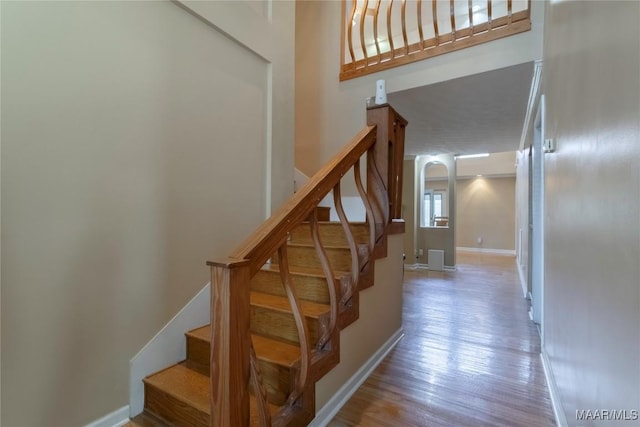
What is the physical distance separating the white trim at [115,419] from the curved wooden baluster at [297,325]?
95cm

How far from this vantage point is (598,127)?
→ 36.4 inches

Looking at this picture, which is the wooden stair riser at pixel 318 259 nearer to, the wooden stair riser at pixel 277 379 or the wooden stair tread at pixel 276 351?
Answer: the wooden stair tread at pixel 276 351

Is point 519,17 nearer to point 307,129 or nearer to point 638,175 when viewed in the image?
point 307,129

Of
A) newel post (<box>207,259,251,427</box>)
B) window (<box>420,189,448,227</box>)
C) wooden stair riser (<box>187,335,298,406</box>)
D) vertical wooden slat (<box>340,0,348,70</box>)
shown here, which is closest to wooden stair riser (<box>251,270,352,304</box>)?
wooden stair riser (<box>187,335,298,406</box>)

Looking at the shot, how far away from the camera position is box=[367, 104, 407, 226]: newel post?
2178 millimetres

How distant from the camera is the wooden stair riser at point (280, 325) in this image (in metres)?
1.62

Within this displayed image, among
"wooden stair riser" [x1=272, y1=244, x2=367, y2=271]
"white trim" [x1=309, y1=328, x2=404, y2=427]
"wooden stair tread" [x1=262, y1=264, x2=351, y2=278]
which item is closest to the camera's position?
"white trim" [x1=309, y1=328, x2=404, y2=427]

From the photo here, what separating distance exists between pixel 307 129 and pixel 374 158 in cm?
183

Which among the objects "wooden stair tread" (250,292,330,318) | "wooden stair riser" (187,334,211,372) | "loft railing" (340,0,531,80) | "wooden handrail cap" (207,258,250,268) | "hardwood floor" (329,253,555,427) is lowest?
"hardwood floor" (329,253,555,427)

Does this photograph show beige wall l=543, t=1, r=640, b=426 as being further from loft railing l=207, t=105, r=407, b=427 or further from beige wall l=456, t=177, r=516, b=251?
beige wall l=456, t=177, r=516, b=251

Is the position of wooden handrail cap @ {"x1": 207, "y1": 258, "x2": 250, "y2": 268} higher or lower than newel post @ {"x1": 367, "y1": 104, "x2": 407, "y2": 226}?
lower

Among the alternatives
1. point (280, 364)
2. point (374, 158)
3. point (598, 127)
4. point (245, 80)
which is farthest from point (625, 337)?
point (245, 80)

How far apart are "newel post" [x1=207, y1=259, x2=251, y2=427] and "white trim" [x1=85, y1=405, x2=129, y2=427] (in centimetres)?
94

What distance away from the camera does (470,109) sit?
3449mm
